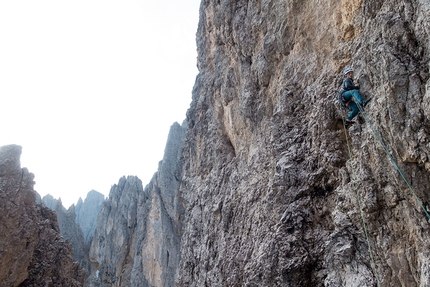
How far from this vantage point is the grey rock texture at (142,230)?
38469mm

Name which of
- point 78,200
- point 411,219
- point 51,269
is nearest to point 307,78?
point 411,219

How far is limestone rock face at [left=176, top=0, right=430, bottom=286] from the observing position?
6.87m

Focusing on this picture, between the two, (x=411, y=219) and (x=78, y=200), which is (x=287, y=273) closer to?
(x=411, y=219)

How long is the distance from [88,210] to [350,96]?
89788 millimetres

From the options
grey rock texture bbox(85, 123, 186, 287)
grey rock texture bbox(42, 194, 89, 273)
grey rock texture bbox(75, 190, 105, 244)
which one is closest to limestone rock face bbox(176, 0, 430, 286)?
grey rock texture bbox(85, 123, 186, 287)

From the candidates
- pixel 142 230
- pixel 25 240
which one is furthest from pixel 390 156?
pixel 142 230

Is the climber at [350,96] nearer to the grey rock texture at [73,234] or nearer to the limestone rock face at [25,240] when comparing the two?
the limestone rock face at [25,240]

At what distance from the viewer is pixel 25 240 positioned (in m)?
23.9

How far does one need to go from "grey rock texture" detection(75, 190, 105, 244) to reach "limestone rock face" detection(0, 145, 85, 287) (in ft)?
188

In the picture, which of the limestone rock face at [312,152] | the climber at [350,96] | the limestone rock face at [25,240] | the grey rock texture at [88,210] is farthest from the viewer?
the grey rock texture at [88,210]

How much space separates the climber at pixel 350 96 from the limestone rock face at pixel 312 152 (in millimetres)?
209

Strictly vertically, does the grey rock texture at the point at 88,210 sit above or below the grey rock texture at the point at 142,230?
above

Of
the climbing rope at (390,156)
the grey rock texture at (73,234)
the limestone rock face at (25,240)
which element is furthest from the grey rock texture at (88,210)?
the climbing rope at (390,156)

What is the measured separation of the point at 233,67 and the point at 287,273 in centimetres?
1142
